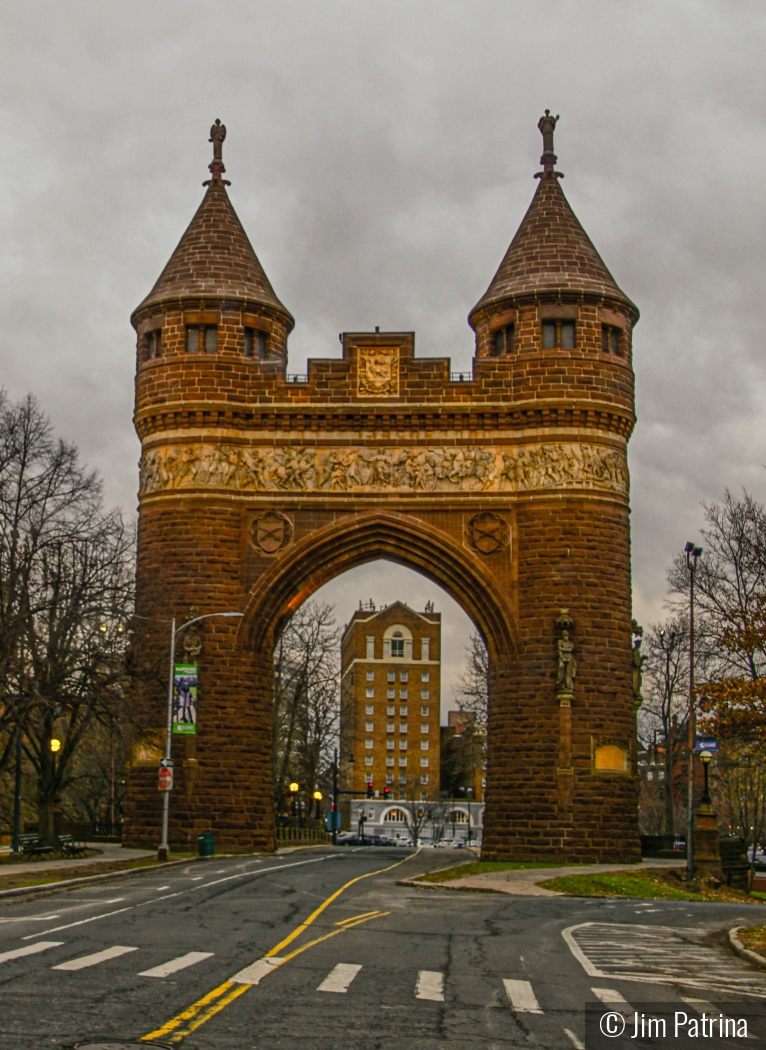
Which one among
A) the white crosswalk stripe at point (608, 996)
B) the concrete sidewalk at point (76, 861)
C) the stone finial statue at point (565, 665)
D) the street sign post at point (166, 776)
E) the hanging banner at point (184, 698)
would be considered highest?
the stone finial statue at point (565, 665)

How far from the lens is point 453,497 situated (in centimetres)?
4138

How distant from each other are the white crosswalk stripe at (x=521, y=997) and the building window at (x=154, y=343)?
107 ft

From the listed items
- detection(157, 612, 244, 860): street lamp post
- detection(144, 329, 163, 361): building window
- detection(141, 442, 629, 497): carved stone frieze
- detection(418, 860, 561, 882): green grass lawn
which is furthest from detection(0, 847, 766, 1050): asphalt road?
detection(144, 329, 163, 361): building window

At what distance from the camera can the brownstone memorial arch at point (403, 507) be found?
39.9m

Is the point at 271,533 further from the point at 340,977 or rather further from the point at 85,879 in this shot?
the point at 340,977

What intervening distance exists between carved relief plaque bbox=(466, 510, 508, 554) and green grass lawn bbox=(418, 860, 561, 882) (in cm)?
931

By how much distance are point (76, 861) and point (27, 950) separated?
19431 mm

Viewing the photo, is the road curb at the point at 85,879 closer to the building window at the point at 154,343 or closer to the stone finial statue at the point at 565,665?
the stone finial statue at the point at 565,665

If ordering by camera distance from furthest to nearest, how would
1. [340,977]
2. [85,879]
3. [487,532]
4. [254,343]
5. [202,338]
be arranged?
[254,343]
[202,338]
[487,532]
[85,879]
[340,977]

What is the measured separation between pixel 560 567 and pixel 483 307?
353 inches

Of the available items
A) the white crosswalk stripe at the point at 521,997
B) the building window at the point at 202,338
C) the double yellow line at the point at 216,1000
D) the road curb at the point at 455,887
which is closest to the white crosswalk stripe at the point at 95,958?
the double yellow line at the point at 216,1000

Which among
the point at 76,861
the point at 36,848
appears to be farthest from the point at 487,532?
the point at 36,848

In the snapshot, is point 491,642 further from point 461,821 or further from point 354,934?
point 461,821

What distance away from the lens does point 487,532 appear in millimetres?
41062
